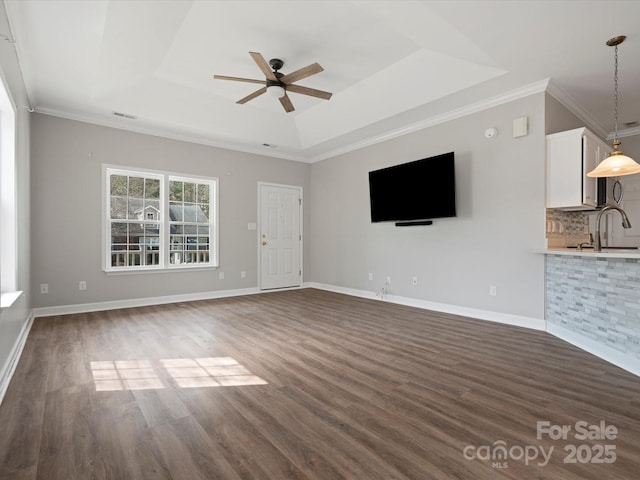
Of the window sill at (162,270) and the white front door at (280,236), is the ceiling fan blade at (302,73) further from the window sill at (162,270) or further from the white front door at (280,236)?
the window sill at (162,270)

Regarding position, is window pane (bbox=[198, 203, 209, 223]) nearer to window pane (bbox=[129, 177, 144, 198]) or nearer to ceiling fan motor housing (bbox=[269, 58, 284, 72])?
window pane (bbox=[129, 177, 144, 198])

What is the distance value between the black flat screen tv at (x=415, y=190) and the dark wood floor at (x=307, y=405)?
6.04 feet

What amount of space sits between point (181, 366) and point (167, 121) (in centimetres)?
386

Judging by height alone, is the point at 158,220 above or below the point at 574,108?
below

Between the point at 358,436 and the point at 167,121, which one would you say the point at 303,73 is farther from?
the point at 358,436

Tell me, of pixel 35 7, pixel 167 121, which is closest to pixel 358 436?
pixel 35 7

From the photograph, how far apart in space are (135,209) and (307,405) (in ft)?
15.1

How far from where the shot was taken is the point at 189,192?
19.4 ft

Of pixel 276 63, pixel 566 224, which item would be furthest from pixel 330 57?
pixel 566 224

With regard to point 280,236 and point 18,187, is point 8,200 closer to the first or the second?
point 18,187

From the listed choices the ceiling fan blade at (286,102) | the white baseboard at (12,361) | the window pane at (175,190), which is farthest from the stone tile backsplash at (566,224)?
the window pane at (175,190)

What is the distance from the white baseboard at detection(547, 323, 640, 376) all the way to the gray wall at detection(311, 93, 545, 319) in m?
0.32

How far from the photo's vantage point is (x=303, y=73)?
11.2ft

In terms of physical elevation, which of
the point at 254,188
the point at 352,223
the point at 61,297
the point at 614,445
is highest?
the point at 254,188
